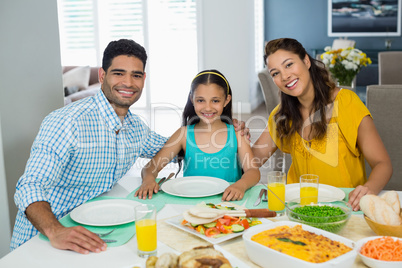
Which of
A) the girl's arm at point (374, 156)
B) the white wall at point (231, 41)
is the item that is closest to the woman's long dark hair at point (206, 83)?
the girl's arm at point (374, 156)

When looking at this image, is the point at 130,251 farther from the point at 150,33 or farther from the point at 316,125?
the point at 150,33

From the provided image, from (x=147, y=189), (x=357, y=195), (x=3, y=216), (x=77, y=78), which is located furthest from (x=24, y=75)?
(x=77, y=78)

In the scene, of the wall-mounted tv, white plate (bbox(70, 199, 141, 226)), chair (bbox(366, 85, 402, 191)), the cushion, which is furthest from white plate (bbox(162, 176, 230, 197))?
the wall-mounted tv

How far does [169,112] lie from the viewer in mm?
7703

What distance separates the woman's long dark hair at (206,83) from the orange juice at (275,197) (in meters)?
0.77

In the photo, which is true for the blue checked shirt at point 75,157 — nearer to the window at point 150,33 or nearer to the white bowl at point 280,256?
the white bowl at point 280,256

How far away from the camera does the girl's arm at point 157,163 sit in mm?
1641

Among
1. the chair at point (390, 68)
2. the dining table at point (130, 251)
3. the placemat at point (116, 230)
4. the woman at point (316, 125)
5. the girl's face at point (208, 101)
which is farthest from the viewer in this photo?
the chair at point (390, 68)

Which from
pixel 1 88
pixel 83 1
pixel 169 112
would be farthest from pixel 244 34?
pixel 1 88

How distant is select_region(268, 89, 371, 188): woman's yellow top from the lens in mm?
1929

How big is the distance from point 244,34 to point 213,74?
5.14 metres

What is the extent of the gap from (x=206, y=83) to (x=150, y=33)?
227 inches

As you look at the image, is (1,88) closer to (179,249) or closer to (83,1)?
(179,249)

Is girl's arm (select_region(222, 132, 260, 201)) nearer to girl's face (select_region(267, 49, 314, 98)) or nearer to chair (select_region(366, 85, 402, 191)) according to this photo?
girl's face (select_region(267, 49, 314, 98))
